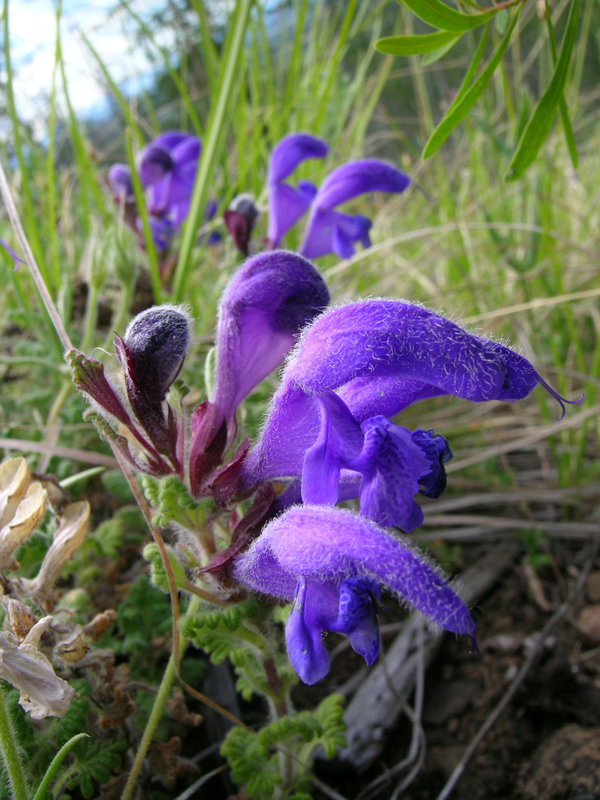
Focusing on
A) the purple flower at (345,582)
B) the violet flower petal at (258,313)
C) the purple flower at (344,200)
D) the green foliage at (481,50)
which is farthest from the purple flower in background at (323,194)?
the purple flower at (345,582)

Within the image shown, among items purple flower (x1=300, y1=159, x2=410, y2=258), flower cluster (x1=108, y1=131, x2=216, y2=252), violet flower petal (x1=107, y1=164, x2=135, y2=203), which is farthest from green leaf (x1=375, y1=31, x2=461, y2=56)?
violet flower petal (x1=107, y1=164, x2=135, y2=203)

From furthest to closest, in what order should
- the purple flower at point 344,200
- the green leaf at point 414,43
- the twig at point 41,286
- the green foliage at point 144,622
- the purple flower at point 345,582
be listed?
1. the purple flower at point 344,200
2. the green foliage at point 144,622
3. the twig at point 41,286
4. the green leaf at point 414,43
5. the purple flower at point 345,582

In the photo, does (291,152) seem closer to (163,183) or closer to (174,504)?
(163,183)

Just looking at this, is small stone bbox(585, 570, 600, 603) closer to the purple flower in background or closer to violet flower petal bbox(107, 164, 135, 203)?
the purple flower in background

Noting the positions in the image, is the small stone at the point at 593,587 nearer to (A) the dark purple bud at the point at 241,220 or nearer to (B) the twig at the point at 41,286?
(A) the dark purple bud at the point at 241,220

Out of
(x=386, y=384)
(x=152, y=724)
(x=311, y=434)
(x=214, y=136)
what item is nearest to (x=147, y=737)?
(x=152, y=724)

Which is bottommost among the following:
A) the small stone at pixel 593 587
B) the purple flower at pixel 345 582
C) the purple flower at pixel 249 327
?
the small stone at pixel 593 587
